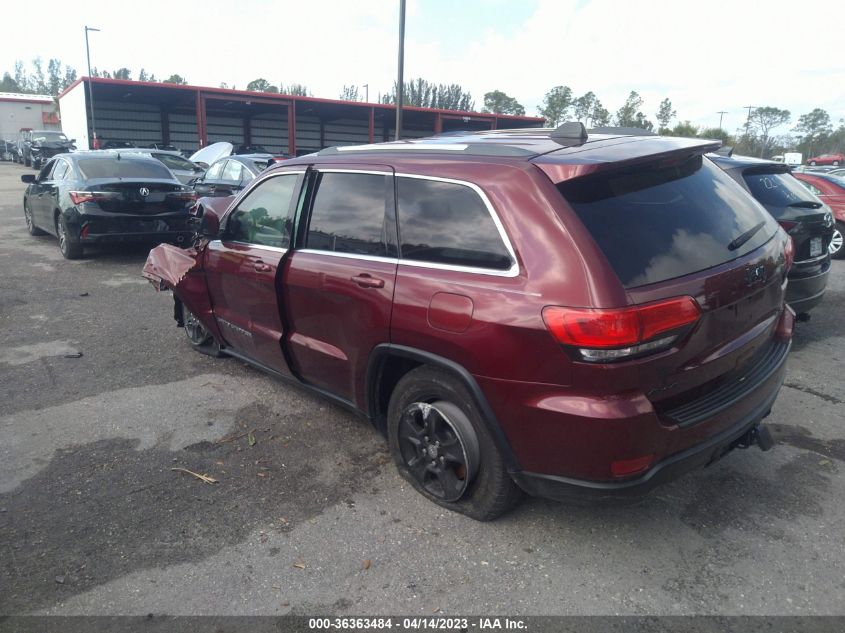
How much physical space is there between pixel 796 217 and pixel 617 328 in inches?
161

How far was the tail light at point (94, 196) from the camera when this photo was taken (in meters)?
9.11

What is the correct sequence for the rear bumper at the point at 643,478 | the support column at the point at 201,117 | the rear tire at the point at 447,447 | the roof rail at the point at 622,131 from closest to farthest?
the rear bumper at the point at 643,478, the rear tire at the point at 447,447, the roof rail at the point at 622,131, the support column at the point at 201,117

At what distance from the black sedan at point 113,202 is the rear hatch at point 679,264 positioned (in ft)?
25.4

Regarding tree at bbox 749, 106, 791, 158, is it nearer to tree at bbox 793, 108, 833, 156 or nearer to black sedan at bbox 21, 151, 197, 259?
tree at bbox 793, 108, 833, 156

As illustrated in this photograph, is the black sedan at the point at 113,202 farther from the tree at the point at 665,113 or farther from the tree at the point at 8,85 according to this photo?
the tree at the point at 8,85

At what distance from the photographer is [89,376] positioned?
5.12 meters

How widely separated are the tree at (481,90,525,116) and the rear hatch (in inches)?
3372

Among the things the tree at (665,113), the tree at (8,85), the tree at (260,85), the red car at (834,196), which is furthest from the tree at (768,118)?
the tree at (8,85)

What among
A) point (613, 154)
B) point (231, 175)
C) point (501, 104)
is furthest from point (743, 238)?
point (501, 104)

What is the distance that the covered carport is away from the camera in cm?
3306

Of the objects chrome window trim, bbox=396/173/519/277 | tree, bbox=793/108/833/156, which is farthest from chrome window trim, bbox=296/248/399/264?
tree, bbox=793/108/833/156

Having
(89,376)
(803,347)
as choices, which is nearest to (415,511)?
(89,376)

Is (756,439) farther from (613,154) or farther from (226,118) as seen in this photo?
(226,118)

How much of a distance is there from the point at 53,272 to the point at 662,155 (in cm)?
869
